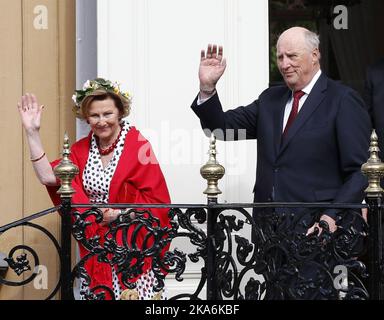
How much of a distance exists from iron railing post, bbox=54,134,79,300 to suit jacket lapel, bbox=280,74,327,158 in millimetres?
1248

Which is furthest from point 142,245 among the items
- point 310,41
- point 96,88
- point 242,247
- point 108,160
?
point 310,41

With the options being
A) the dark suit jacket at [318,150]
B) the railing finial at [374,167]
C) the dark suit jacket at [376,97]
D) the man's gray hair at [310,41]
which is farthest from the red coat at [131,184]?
the dark suit jacket at [376,97]

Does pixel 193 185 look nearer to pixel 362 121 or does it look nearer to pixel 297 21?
pixel 362 121

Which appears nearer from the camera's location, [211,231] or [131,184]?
[211,231]

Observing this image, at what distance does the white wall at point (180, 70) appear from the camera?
29.6ft

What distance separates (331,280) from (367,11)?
3.98 meters

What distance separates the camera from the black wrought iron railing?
7508mm

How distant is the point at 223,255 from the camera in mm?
7621

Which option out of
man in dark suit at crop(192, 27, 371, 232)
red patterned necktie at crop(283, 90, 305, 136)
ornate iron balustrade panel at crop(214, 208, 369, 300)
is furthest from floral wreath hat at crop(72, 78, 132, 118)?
ornate iron balustrade panel at crop(214, 208, 369, 300)

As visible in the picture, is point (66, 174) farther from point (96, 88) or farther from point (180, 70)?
point (180, 70)

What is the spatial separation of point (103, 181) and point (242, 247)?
3.13 feet

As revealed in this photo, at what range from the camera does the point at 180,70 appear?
9.09 m
